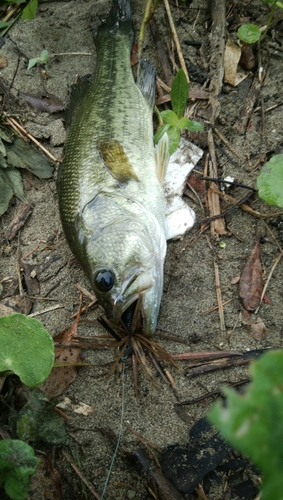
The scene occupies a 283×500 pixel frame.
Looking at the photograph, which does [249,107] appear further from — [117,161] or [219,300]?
[219,300]

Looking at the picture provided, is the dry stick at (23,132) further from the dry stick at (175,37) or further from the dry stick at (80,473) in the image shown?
the dry stick at (80,473)

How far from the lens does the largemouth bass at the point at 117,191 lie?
330cm

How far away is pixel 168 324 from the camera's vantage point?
3.48 m

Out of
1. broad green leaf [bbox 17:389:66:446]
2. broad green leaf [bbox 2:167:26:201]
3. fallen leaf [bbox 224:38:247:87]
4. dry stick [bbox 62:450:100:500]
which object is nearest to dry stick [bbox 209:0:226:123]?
fallen leaf [bbox 224:38:247:87]

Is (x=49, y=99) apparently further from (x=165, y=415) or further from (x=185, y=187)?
(x=165, y=415)

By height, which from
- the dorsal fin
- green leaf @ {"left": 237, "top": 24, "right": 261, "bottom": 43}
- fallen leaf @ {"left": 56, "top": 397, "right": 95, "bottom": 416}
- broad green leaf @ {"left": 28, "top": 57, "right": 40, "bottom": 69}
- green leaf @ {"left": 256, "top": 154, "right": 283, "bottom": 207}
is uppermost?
broad green leaf @ {"left": 28, "top": 57, "right": 40, "bottom": 69}

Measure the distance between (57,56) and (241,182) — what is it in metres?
2.36

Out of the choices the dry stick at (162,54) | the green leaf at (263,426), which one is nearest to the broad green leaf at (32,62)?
the dry stick at (162,54)

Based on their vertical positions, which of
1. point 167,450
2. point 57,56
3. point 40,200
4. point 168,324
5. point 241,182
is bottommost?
point 167,450

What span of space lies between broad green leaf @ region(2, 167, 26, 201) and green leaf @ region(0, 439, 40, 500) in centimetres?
225

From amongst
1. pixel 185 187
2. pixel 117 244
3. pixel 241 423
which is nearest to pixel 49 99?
pixel 185 187

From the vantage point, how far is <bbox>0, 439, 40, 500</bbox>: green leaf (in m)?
2.60

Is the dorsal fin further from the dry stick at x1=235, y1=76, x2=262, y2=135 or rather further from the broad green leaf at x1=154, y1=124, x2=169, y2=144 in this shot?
the dry stick at x1=235, y1=76, x2=262, y2=135

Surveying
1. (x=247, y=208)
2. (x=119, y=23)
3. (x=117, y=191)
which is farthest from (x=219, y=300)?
(x=119, y=23)
